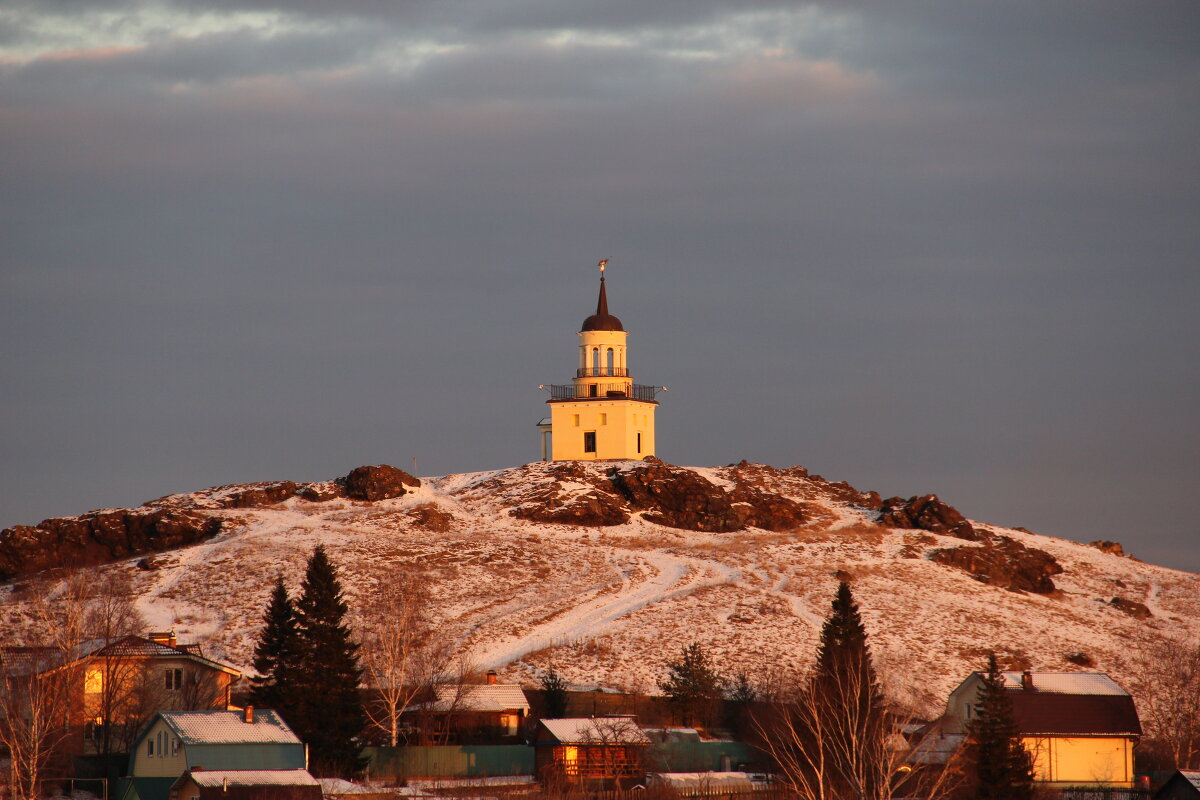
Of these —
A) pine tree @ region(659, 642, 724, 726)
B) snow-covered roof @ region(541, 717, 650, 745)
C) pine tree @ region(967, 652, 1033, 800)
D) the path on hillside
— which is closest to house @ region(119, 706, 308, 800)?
snow-covered roof @ region(541, 717, 650, 745)

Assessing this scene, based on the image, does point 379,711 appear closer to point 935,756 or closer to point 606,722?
point 606,722

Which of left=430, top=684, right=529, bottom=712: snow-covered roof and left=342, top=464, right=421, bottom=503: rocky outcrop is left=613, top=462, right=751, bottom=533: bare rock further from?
left=430, top=684, right=529, bottom=712: snow-covered roof

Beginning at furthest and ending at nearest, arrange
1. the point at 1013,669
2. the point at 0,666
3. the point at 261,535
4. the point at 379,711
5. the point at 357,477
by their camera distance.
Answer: the point at 357,477 < the point at 261,535 < the point at 1013,669 < the point at 379,711 < the point at 0,666

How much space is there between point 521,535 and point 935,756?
4383 cm

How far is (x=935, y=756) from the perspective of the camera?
54844 mm

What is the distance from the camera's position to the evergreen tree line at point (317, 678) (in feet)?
167

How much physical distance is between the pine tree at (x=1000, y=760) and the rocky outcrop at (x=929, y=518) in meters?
51.4

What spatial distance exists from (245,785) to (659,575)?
45.5 metres

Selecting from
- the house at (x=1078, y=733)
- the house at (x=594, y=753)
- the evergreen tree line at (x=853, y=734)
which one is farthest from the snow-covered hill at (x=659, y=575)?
the house at (x=594, y=753)

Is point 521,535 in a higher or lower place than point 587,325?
lower

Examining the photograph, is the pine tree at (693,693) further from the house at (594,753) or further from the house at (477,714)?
the house at (594,753)

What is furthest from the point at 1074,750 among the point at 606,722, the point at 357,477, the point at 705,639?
the point at 357,477

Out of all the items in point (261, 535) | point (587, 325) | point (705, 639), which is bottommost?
point (705, 639)

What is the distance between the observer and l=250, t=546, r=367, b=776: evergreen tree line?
167 feet
